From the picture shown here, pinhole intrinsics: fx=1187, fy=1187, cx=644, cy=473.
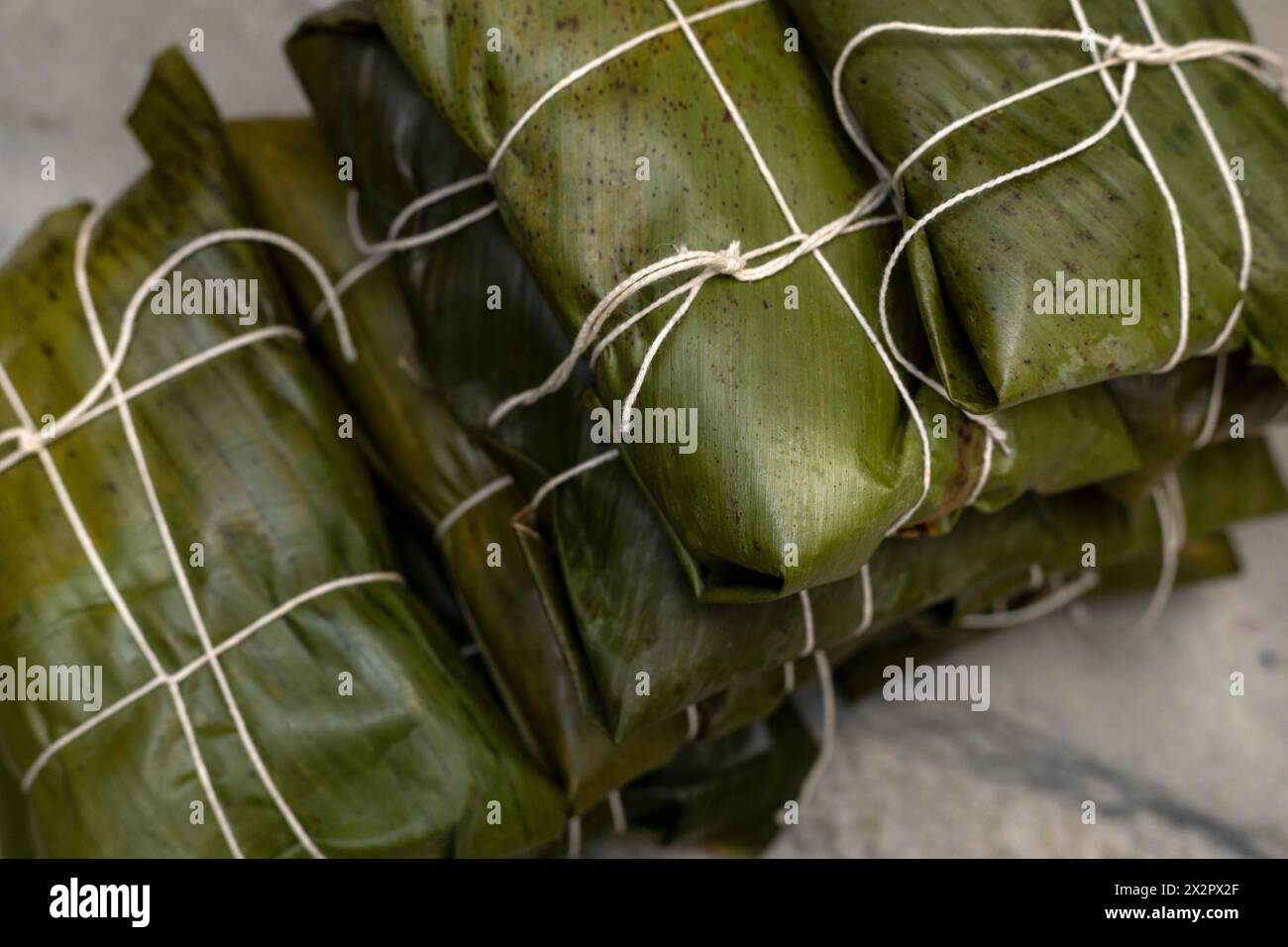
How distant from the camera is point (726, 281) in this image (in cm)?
105

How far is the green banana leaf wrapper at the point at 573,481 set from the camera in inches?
46.1

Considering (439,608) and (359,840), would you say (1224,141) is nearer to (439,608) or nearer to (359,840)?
(439,608)

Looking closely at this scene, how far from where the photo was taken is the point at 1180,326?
1.10 m

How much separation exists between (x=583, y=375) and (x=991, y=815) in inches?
33.1

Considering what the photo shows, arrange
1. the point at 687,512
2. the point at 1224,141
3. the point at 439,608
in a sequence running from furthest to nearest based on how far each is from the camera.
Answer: the point at 439,608, the point at 1224,141, the point at 687,512

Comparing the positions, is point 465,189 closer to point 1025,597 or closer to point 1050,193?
point 1050,193

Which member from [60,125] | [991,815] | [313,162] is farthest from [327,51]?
[991,815]

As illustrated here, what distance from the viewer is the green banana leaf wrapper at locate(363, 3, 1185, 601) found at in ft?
3.38

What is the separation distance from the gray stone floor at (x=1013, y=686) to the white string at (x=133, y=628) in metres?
0.65

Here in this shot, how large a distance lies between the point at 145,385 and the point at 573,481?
0.47m

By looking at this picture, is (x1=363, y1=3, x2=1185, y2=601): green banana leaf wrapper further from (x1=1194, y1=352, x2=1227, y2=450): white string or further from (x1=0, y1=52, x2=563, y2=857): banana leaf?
(x1=0, y1=52, x2=563, y2=857): banana leaf

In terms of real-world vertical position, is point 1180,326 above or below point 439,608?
above

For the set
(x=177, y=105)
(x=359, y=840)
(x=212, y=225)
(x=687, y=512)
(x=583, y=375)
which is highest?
(x=177, y=105)

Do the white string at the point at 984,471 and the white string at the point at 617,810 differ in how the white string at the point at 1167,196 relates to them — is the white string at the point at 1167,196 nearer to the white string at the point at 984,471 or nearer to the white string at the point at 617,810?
the white string at the point at 984,471
